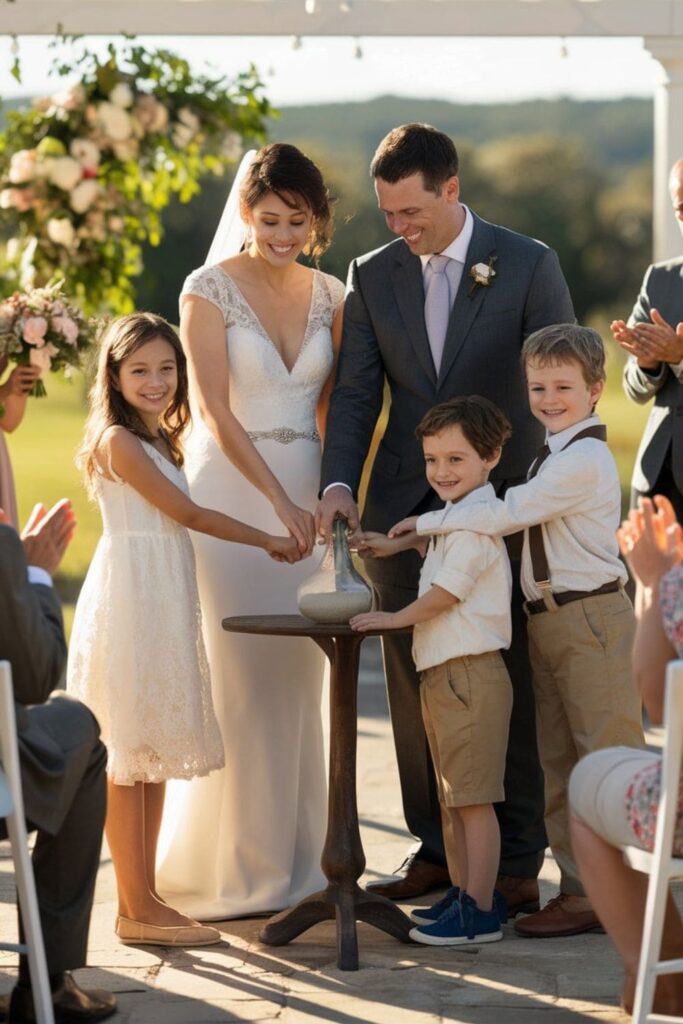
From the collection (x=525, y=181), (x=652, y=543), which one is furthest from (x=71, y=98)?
(x=525, y=181)

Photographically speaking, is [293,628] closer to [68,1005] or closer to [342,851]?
[342,851]

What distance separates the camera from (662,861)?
288 centimetres

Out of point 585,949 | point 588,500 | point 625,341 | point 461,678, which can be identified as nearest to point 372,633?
point 461,678

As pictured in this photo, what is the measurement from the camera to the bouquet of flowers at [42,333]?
456 centimetres

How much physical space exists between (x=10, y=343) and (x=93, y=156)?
143cm

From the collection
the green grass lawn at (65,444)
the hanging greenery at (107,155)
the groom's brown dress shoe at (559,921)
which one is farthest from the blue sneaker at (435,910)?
the green grass lawn at (65,444)

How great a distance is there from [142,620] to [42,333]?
0.97 metres

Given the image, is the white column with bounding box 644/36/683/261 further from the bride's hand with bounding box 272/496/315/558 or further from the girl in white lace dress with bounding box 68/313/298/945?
the girl in white lace dress with bounding box 68/313/298/945

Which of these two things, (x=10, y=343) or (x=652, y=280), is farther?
(x=652, y=280)

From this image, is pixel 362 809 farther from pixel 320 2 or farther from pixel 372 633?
pixel 320 2

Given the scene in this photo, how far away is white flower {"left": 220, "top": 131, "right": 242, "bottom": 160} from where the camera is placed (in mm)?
5906

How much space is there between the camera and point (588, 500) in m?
3.89

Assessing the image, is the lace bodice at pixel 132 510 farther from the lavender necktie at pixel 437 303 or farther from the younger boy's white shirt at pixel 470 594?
the lavender necktie at pixel 437 303

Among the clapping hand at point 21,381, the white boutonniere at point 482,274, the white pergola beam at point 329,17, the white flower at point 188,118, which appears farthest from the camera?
the white flower at point 188,118
